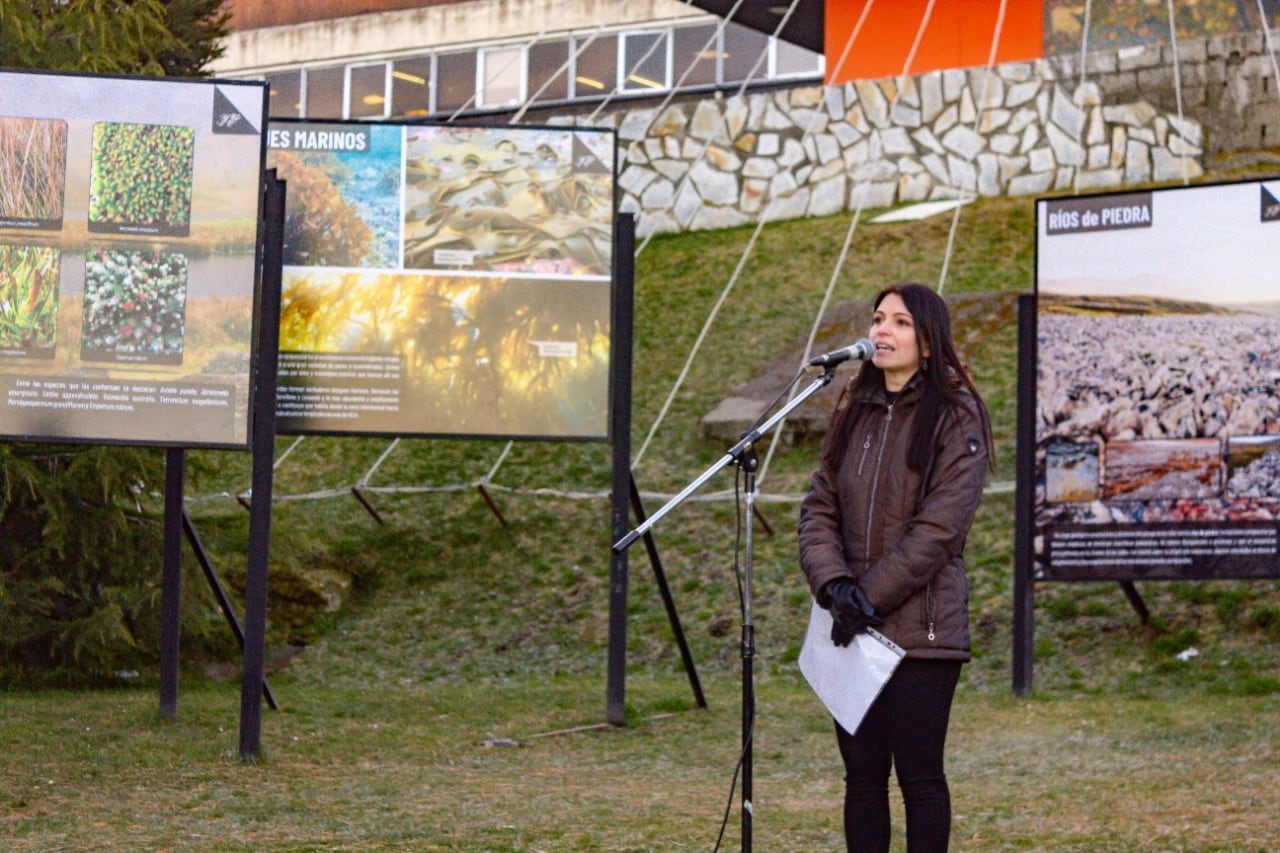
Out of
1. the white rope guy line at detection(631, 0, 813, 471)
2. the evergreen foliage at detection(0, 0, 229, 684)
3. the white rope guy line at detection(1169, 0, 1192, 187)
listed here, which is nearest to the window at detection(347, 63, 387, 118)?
the white rope guy line at detection(631, 0, 813, 471)

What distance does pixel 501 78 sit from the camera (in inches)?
816

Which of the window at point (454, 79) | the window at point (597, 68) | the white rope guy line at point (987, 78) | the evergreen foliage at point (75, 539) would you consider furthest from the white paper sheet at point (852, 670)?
the window at point (454, 79)

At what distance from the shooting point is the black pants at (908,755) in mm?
3789

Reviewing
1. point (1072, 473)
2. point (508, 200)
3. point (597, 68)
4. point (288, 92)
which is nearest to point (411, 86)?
point (288, 92)

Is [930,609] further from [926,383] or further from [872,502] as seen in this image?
[926,383]

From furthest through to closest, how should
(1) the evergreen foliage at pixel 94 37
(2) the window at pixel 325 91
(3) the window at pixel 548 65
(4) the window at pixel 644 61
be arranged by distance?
(2) the window at pixel 325 91, (3) the window at pixel 548 65, (4) the window at pixel 644 61, (1) the evergreen foliage at pixel 94 37

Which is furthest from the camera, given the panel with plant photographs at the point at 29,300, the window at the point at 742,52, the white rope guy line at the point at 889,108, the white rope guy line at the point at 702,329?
the window at the point at 742,52

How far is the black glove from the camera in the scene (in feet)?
12.3

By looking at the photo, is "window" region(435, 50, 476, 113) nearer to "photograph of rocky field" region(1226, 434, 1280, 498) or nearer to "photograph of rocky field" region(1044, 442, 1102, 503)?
"photograph of rocky field" region(1044, 442, 1102, 503)

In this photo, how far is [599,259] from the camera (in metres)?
8.08

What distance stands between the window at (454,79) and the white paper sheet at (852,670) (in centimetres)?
1764

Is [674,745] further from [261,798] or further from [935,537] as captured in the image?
[935,537]

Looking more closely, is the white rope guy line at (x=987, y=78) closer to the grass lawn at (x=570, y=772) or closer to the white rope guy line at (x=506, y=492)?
the white rope guy line at (x=506, y=492)

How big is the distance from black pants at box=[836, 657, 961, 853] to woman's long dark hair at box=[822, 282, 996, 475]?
1.58 feet
